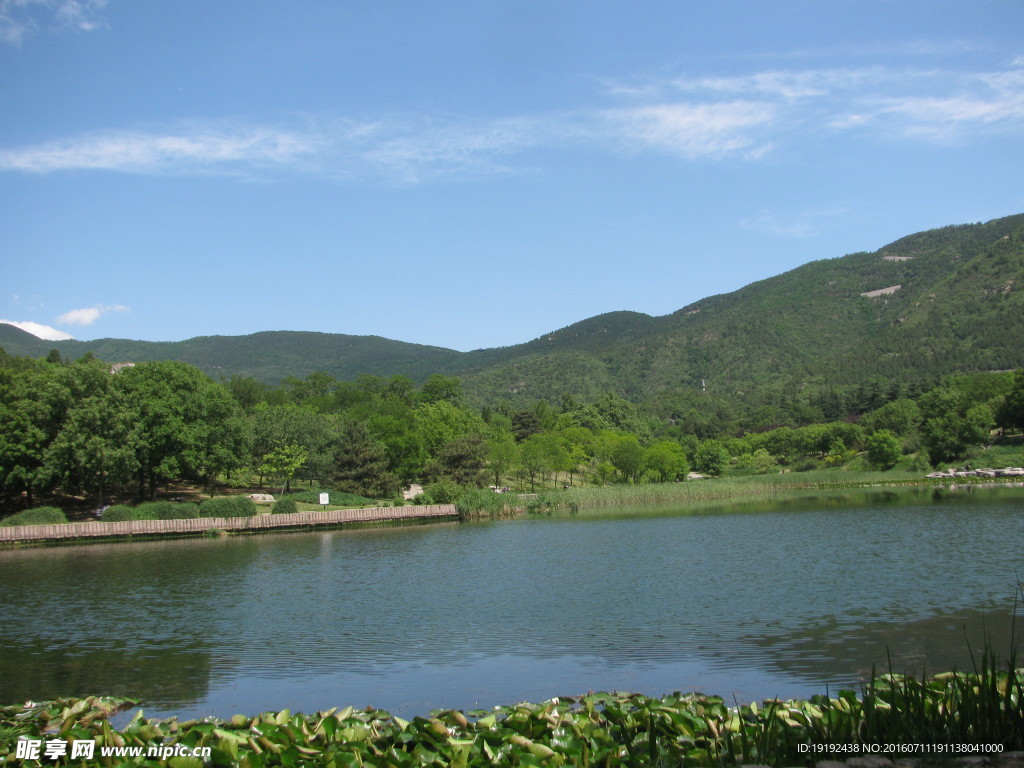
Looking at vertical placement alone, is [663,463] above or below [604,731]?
below

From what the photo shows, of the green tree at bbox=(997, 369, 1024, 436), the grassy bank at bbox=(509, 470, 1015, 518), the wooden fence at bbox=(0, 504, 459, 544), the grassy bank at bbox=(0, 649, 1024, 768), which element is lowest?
the grassy bank at bbox=(509, 470, 1015, 518)

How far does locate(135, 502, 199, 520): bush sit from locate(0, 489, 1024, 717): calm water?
11758 mm

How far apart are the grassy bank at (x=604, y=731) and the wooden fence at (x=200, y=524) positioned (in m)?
39.2

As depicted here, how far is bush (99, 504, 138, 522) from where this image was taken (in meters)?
48.6

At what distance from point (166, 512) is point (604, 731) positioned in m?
47.2

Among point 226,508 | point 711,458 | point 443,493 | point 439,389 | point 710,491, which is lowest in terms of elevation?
point 710,491

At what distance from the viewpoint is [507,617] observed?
19.3 metres

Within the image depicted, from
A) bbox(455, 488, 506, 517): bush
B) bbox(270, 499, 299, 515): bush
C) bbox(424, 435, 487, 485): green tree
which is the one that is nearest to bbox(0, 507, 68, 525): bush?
bbox(270, 499, 299, 515): bush

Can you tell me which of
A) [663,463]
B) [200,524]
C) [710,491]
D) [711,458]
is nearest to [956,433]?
[663,463]

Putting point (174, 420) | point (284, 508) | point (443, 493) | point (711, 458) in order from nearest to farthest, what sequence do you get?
point (284, 508)
point (174, 420)
point (443, 493)
point (711, 458)

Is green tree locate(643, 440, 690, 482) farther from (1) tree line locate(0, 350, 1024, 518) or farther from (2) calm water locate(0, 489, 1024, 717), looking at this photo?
(2) calm water locate(0, 489, 1024, 717)

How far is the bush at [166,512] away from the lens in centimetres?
4959

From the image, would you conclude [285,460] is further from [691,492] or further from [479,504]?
[691,492]

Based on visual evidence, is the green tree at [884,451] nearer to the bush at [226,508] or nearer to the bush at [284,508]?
the bush at [284,508]
